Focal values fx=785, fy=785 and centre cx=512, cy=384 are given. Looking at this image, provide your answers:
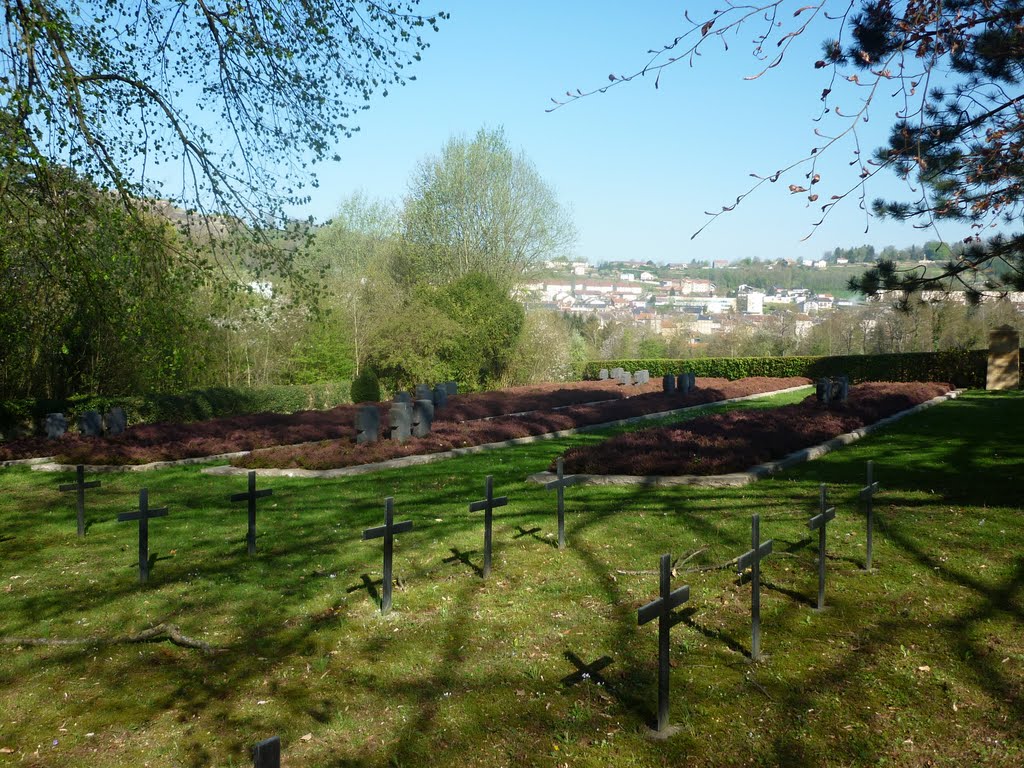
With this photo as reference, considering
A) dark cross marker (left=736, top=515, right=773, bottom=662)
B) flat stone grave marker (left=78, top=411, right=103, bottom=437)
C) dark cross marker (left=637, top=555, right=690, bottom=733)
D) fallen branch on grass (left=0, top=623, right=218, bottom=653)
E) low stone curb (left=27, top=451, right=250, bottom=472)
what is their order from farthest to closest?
1. flat stone grave marker (left=78, top=411, right=103, bottom=437)
2. low stone curb (left=27, top=451, right=250, bottom=472)
3. fallen branch on grass (left=0, top=623, right=218, bottom=653)
4. dark cross marker (left=736, top=515, right=773, bottom=662)
5. dark cross marker (left=637, top=555, right=690, bottom=733)

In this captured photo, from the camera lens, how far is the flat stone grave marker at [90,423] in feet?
58.1

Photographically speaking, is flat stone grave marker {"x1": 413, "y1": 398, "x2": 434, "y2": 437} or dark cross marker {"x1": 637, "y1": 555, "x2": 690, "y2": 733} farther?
flat stone grave marker {"x1": 413, "y1": 398, "x2": 434, "y2": 437}

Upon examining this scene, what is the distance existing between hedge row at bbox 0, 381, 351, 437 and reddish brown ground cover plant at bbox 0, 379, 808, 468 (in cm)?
182

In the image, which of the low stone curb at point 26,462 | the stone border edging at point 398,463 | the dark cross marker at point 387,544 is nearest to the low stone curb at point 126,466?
the low stone curb at point 26,462

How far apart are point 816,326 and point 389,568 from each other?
67360mm

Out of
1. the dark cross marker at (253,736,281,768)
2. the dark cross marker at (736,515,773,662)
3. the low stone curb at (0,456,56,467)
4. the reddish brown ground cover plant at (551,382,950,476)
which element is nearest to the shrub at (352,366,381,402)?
the low stone curb at (0,456,56,467)

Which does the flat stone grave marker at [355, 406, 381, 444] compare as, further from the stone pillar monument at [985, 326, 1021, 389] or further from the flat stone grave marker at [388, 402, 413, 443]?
the stone pillar monument at [985, 326, 1021, 389]

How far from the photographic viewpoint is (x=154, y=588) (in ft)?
23.9

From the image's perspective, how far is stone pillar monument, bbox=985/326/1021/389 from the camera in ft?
92.5

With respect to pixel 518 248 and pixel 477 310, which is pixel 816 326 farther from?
pixel 477 310

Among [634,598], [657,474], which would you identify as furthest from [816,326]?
[634,598]

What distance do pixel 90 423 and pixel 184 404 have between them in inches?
207

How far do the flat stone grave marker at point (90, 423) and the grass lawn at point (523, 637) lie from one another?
786 centimetres

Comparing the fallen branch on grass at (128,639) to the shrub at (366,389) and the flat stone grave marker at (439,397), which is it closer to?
the flat stone grave marker at (439,397)
